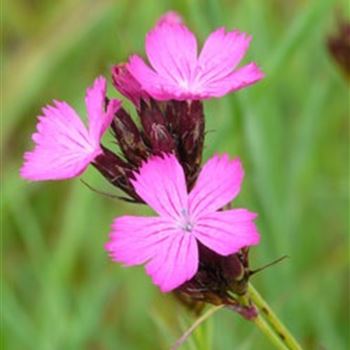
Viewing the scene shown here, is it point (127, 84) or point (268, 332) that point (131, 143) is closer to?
point (127, 84)

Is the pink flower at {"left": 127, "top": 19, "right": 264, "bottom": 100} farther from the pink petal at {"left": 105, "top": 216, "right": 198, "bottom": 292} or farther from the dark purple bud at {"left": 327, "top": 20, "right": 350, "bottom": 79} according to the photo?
the dark purple bud at {"left": 327, "top": 20, "right": 350, "bottom": 79}

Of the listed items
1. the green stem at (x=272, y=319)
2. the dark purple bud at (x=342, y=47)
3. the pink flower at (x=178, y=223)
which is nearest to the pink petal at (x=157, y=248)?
the pink flower at (x=178, y=223)

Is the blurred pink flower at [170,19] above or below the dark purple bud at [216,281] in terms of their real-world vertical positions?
above

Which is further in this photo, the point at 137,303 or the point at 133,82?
the point at 137,303

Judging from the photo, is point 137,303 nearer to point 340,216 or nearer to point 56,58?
point 340,216

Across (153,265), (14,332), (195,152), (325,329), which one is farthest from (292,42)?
(153,265)

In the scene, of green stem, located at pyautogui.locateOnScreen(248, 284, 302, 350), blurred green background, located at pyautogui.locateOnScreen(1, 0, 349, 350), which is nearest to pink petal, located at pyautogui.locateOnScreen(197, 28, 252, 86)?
green stem, located at pyautogui.locateOnScreen(248, 284, 302, 350)

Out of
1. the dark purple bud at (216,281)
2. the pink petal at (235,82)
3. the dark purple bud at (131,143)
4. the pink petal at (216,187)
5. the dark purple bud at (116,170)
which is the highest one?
the pink petal at (235,82)

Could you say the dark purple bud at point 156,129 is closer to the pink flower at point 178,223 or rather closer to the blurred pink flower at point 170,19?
the pink flower at point 178,223
